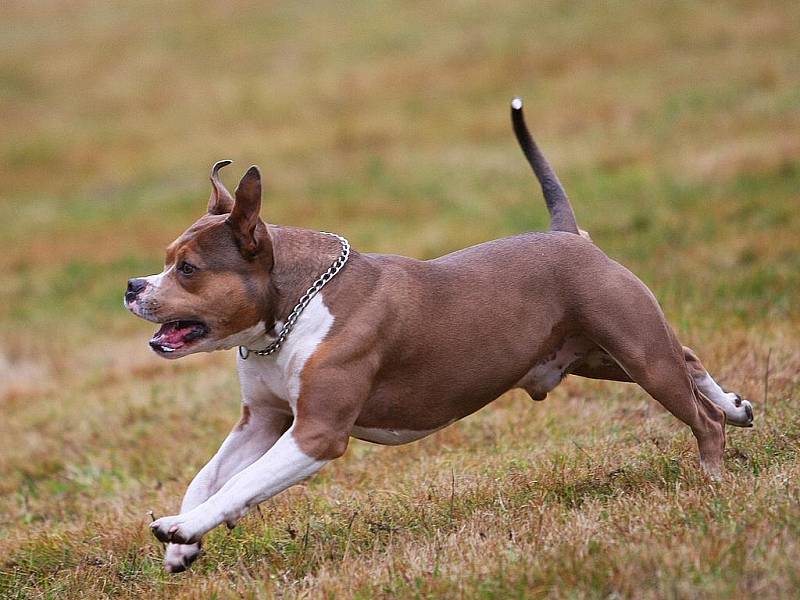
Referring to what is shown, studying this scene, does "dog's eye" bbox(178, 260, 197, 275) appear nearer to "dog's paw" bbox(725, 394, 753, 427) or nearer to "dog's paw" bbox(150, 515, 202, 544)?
"dog's paw" bbox(150, 515, 202, 544)

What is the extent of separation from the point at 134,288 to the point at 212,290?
0.37 meters

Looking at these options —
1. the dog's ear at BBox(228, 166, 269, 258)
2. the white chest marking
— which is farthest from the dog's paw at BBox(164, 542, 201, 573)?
the dog's ear at BBox(228, 166, 269, 258)

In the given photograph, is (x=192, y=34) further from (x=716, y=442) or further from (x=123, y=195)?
(x=716, y=442)

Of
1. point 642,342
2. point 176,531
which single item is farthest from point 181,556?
point 642,342

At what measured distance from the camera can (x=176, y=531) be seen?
5.51 meters

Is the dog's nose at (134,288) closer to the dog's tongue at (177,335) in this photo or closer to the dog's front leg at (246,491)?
the dog's tongue at (177,335)

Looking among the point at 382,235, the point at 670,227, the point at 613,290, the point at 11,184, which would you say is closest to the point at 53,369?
the point at 382,235

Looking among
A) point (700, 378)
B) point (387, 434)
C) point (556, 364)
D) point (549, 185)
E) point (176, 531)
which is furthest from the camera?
point (549, 185)

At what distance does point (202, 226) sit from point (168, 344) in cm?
58

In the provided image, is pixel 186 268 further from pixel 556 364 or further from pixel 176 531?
pixel 556 364

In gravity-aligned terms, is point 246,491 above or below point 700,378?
above

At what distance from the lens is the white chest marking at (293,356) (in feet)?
19.2

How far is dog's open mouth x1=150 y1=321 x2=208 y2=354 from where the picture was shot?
5.87 m

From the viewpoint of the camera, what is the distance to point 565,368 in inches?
263
